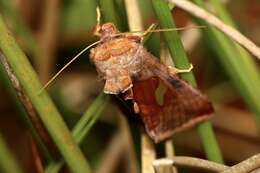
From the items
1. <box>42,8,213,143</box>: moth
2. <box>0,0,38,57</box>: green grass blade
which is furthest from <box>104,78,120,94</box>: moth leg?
<box>0,0,38,57</box>: green grass blade

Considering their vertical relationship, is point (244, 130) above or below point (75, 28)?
below

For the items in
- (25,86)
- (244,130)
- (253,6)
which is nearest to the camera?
(25,86)

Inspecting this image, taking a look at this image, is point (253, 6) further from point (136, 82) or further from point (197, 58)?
point (136, 82)

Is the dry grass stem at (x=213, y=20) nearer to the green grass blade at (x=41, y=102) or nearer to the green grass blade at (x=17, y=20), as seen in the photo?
the green grass blade at (x=41, y=102)

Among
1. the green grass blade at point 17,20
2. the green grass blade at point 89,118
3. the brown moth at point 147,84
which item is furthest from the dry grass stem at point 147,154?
the green grass blade at point 17,20

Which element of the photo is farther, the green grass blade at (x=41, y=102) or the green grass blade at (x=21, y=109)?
the green grass blade at (x=21, y=109)

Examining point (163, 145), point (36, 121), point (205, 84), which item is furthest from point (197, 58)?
point (36, 121)

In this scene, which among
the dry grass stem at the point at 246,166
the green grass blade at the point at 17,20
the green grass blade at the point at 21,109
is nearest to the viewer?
the dry grass stem at the point at 246,166
